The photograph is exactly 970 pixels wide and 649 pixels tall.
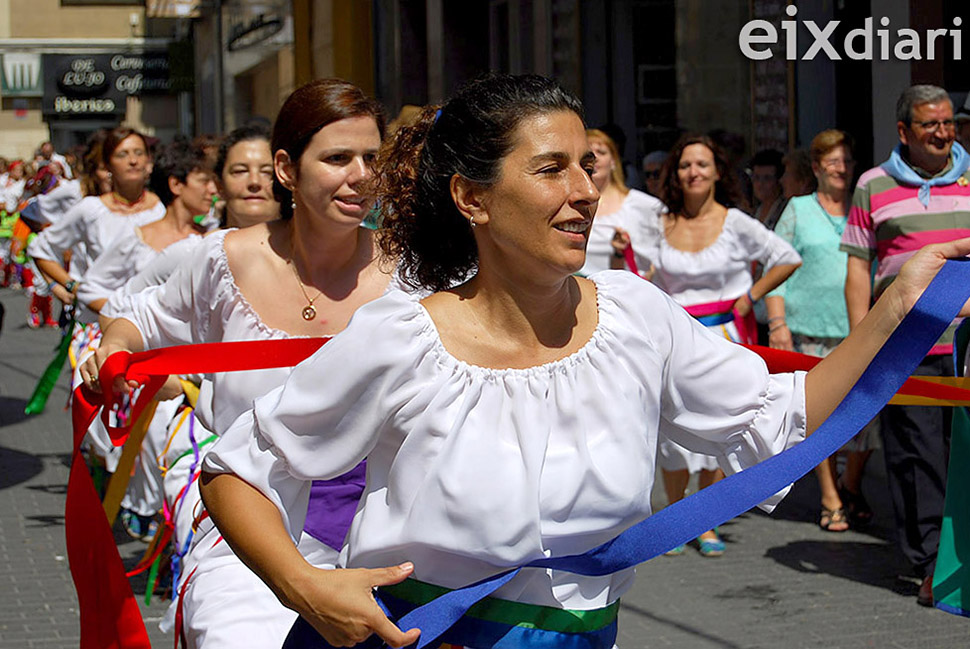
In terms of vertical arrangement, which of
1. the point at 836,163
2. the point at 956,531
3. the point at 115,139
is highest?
the point at 115,139

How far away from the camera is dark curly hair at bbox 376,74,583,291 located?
9.12 feet

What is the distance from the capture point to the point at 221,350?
3.72 metres

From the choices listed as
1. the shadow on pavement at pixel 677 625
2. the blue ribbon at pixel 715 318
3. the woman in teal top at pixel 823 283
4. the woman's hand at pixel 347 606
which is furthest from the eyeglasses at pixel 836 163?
the woman's hand at pixel 347 606

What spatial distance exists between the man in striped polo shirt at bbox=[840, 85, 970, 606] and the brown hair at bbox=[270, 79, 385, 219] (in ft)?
10.6

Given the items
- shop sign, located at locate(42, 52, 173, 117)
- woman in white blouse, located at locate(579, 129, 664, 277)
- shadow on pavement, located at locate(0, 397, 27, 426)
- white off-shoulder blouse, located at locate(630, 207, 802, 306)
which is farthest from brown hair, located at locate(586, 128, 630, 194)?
shop sign, located at locate(42, 52, 173, 117)

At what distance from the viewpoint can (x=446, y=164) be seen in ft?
9.55

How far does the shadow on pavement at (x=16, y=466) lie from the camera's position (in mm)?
9750

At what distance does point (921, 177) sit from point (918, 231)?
0.88 feet

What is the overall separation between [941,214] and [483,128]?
4.22 meters

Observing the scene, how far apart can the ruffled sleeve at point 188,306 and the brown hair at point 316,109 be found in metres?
0.37

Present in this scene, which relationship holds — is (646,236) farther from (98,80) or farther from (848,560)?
(98,80)

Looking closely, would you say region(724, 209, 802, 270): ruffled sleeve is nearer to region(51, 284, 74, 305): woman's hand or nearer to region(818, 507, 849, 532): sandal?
region(818, 507, 849, 532): sandal

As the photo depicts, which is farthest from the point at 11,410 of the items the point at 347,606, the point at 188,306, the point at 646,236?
the point at 347,606

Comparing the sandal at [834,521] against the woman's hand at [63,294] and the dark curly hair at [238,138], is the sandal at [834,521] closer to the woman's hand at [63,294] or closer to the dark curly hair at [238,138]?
the dark curly hair at [238,138]
